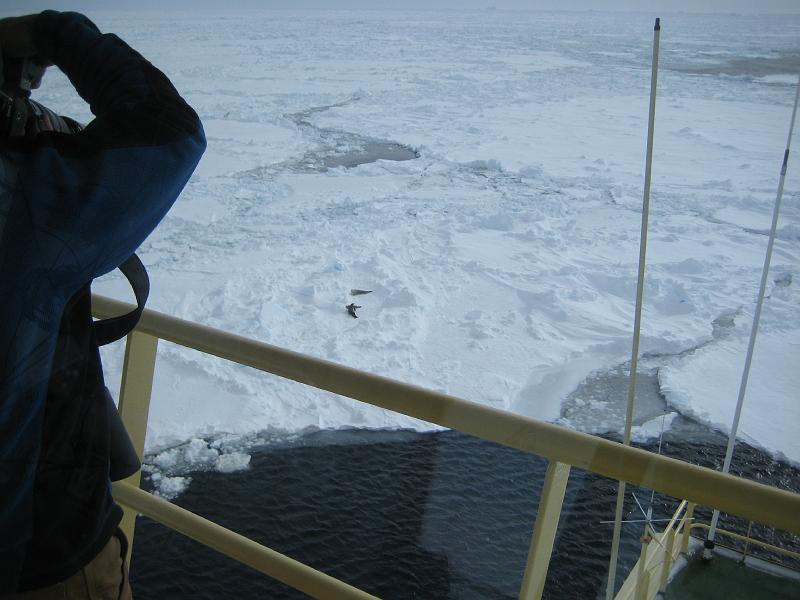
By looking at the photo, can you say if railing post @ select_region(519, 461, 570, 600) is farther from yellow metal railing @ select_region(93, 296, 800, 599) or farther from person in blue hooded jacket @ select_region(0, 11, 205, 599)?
person in blue hooded jacket @ select_region(0, 11, 205, 599)

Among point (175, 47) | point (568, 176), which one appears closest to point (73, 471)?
point (568, 176)

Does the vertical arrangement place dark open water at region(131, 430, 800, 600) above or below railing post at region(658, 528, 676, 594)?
below

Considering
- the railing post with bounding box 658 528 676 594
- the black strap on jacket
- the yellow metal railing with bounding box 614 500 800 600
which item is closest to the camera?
the black strap on jacket

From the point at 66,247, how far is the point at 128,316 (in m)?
0.14

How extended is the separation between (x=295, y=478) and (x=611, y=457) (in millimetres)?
2981

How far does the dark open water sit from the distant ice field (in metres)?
0.52

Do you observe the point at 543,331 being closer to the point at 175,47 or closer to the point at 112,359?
the point at 112,359

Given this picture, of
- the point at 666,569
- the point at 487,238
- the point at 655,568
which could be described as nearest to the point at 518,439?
the point at 655,568

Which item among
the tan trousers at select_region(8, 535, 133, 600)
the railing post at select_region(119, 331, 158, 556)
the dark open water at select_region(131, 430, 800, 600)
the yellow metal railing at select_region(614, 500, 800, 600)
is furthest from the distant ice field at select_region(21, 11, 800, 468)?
A: the tan trousers at select_region(8, 535, 133, 600)

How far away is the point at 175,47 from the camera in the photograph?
A: 1571 cm

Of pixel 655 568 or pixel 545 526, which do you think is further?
pixel 655 568

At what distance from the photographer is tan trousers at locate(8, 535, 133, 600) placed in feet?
1.90

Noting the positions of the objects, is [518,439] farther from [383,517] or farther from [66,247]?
[383,517]

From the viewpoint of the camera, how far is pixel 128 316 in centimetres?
63
